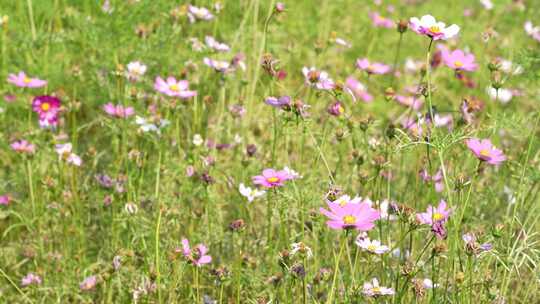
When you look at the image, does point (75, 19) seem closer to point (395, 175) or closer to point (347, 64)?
point (395, 175)

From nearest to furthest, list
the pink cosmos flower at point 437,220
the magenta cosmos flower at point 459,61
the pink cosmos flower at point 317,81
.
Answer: the pink cosmos flower at point 437,220 < the pink cosmos flower at point 317,81 < the magenta cosmos flower at point 459,61

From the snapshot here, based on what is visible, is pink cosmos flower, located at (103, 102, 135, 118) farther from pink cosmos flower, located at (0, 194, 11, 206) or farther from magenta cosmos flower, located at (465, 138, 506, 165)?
magenta cosmos flower, located at (465, 138, 506, 165)

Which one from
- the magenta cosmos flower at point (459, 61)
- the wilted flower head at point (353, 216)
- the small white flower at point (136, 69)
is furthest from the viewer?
the small white flower at point (136, 69)

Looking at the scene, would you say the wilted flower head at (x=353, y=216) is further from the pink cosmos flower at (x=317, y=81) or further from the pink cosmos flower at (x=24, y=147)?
the pink cosmos flower at (x=24, y=147)

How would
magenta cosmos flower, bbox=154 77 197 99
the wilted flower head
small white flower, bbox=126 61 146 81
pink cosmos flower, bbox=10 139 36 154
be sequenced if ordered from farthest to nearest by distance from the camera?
small white flower, bbox=126 61 146 81 < magenta cosmos flower, bbox=154 77 197 99 < pink cosmos flower, bbox=10 139 36 154 < the wilted flower head

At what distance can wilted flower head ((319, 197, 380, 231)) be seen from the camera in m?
1.16

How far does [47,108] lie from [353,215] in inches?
42.7

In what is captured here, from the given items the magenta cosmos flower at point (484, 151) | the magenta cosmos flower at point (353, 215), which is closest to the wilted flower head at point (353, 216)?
the magenta cosmos flower at point (353, 215)

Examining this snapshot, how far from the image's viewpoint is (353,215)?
3.92 ft

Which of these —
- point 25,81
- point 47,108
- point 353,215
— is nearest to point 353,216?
point 353,215

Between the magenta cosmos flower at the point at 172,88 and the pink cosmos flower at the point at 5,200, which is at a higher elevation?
the magenta cosmos flower at the point at 172,88

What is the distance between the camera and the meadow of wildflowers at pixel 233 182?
1.42 meters

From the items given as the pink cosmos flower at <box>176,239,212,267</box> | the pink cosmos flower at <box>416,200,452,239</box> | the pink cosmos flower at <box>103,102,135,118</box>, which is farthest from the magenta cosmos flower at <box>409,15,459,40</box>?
the pink cosmos flower at <box>103,102,135,118</box>

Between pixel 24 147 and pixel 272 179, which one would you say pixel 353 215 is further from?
pixel 24 147
